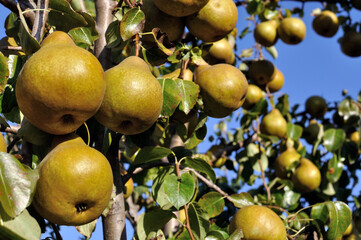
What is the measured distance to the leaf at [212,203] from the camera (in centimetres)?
145

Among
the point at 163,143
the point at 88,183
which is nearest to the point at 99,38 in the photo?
the point at 88,183

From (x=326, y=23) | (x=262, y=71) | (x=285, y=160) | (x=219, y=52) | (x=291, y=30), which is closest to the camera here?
(x=219, y=52)

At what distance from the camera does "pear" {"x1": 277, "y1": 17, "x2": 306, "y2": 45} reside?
3072 mm

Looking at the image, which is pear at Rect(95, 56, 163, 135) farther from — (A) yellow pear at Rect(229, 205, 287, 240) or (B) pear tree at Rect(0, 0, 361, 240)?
(A) yellow pear at Rect(229, 205, 287, 240)

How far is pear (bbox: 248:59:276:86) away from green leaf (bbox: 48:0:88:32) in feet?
6.47

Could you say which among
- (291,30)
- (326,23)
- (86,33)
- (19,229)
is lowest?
(326,23)

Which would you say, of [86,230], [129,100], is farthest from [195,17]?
[86,230]

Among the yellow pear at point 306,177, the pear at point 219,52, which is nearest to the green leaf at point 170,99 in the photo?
the pear at point 219,52

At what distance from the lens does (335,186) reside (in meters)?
3.00

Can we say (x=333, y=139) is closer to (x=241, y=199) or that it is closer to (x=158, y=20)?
(x=241, y=199)

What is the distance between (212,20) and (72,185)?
2.55 feet

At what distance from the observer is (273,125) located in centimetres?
290

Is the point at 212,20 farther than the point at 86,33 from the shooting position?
Yes

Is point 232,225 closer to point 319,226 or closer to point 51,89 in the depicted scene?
point 319,226
